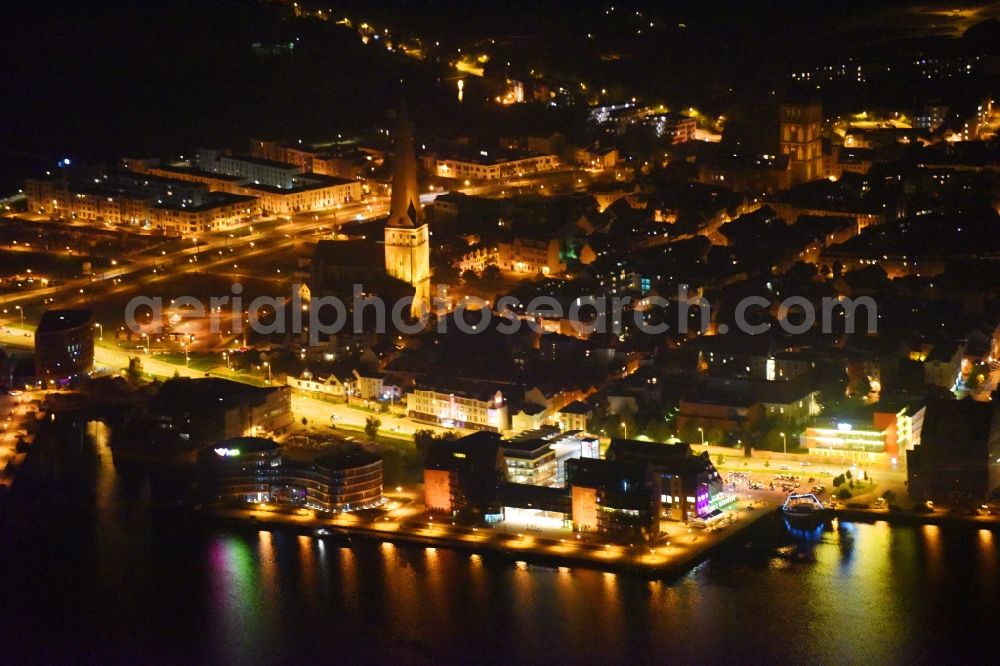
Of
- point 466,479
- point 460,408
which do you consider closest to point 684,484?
point 466,479

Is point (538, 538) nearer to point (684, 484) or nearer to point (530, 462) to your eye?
point (530, 462)

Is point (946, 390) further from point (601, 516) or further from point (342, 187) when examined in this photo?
point (342, 187)

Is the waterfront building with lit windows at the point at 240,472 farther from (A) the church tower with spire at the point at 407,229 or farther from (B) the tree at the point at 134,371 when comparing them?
(A) the church tower with spire at the point at 407,229

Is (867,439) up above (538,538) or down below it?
above

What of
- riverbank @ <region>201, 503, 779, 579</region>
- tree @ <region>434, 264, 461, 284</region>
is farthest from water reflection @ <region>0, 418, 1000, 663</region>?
tree @ <region>434, 264, 461, 284</region>

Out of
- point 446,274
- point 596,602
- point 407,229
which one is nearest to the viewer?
point 596,602

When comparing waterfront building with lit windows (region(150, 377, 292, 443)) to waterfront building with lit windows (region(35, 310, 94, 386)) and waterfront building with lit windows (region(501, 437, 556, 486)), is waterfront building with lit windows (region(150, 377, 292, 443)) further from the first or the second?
waterfront building with lit windows (region(501, 437, 556, 486))

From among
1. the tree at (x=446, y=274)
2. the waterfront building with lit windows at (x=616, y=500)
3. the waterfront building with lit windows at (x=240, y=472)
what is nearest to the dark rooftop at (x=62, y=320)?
the waterfront building with lit windows at (x=240, y=472)
